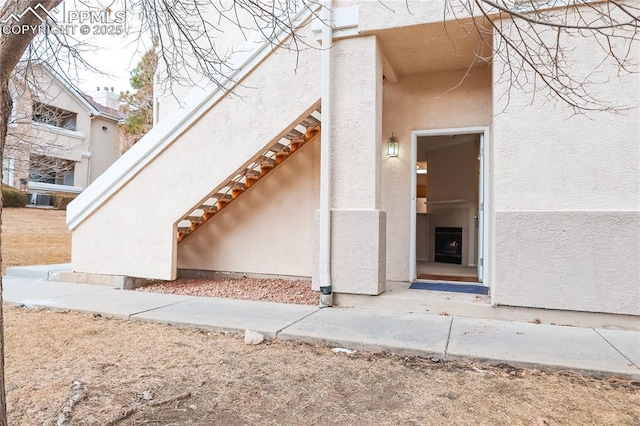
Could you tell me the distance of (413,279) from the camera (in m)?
6.88

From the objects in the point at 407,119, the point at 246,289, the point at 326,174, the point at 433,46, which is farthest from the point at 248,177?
the point at 433,46

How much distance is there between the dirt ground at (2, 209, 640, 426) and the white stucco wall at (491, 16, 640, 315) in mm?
1667

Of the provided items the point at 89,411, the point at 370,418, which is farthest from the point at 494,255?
the point at 89,411

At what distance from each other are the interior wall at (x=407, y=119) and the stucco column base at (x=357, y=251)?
1.23 metres

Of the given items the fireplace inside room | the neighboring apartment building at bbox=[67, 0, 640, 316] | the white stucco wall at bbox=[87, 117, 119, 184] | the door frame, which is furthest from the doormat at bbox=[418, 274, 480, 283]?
the white stucco wall at bbox=[87, 117, 119, 184]

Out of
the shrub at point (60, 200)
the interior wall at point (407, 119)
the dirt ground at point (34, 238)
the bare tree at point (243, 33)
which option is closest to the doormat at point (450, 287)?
the interior wall at point (407, 119)

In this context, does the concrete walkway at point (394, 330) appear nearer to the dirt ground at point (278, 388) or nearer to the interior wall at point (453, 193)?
the dirt ground at point (278, 388)

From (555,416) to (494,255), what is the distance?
260cm

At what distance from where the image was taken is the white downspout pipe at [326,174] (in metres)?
5.64

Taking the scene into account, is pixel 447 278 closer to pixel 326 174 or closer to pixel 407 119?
pixel 407 119

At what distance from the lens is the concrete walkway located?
12.0ft

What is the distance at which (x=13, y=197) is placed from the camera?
57.8 ft

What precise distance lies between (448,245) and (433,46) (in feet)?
19.7

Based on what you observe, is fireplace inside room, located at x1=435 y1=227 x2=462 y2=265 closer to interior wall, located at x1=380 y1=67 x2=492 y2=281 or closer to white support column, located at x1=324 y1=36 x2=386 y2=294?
interior wall, located at x1=380 y1=67 x2=492 y2=281
